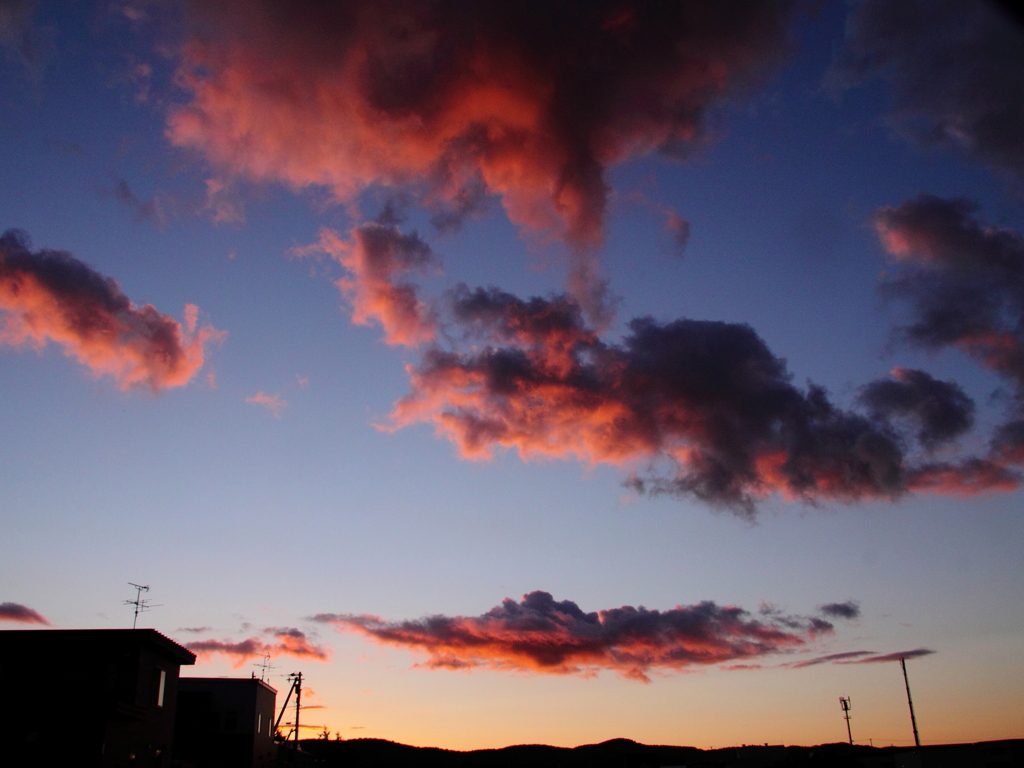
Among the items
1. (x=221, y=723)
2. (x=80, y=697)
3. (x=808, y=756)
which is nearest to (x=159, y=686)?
(x=80, y=697)

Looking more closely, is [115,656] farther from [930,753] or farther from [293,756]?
[930,753]

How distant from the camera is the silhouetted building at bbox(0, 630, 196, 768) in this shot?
25.8 meters

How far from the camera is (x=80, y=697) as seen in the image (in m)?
27.0

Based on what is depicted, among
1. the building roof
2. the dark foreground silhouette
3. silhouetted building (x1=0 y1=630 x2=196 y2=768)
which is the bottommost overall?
the dark foreground silhouette

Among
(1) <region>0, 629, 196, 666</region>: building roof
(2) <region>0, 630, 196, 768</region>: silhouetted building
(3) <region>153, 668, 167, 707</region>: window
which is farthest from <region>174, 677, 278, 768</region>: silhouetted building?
(1) <region>0, 629, 196, 666</region>: building roof

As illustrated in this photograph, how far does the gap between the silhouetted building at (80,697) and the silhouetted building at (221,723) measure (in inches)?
903

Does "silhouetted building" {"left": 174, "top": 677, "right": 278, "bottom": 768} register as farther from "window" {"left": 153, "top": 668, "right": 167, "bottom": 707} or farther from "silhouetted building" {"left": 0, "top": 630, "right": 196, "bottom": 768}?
"silhouetted building" {"left": 0, "top": 630, "right": 196, "bottom": 768}

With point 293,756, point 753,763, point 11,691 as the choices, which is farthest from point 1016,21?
point 753,763

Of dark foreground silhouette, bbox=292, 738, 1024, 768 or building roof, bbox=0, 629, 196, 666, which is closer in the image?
building roof, bbox=0, 629, 196, 666

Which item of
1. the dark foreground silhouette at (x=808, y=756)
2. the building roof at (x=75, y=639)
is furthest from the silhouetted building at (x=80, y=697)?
the dark foreground silhouette at (x=808, y=756)

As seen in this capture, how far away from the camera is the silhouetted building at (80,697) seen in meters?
25.8

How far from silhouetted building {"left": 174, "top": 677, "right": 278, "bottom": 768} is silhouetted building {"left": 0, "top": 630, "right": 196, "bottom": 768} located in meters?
22.9

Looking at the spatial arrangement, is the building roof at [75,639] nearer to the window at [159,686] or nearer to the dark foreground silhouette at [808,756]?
the window at [159,686]

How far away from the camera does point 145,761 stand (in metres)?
29.7
